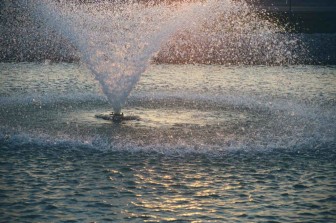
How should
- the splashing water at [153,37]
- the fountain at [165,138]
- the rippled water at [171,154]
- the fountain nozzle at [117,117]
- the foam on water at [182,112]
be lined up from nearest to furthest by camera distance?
1. the rippled water at [171,154]
2. the fountain at [165,138]
3. the foam on water at [182,112]
4. the fountain nozzle at [117,117]
5. the splashing water at [153,37]

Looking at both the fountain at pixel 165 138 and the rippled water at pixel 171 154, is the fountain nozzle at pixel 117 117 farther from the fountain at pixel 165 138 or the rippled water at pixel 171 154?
the rippled water at pixel 171 154

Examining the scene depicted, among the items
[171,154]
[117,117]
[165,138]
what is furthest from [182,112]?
[171,154]

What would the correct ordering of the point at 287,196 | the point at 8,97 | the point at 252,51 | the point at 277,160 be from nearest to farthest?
the point at 287,196
the point at 277,160
the point at 8,97
the point at 252,51

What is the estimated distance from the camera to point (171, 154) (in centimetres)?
1421

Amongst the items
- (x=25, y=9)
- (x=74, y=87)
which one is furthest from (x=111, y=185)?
(x=25, y=9)

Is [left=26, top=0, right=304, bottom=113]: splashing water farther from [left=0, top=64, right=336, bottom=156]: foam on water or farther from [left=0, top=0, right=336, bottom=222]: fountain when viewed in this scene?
[left=0, top=64, right=336, bottom=156]: foam on water

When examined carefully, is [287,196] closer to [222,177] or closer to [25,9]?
[222,177]

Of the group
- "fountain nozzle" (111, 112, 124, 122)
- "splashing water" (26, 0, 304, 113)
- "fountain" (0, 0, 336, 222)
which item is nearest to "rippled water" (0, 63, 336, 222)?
"fountain" (0, 0, 336, 222)

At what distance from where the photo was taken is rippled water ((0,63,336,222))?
1068cm

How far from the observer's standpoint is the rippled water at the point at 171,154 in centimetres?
1068

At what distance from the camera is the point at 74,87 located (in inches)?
945

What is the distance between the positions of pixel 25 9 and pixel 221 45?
18118 millimetres

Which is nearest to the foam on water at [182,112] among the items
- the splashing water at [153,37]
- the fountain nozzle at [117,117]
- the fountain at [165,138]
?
the fountain at [165,138]

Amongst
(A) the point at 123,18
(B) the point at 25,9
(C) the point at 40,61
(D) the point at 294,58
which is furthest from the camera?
(B) the point at 25,9
